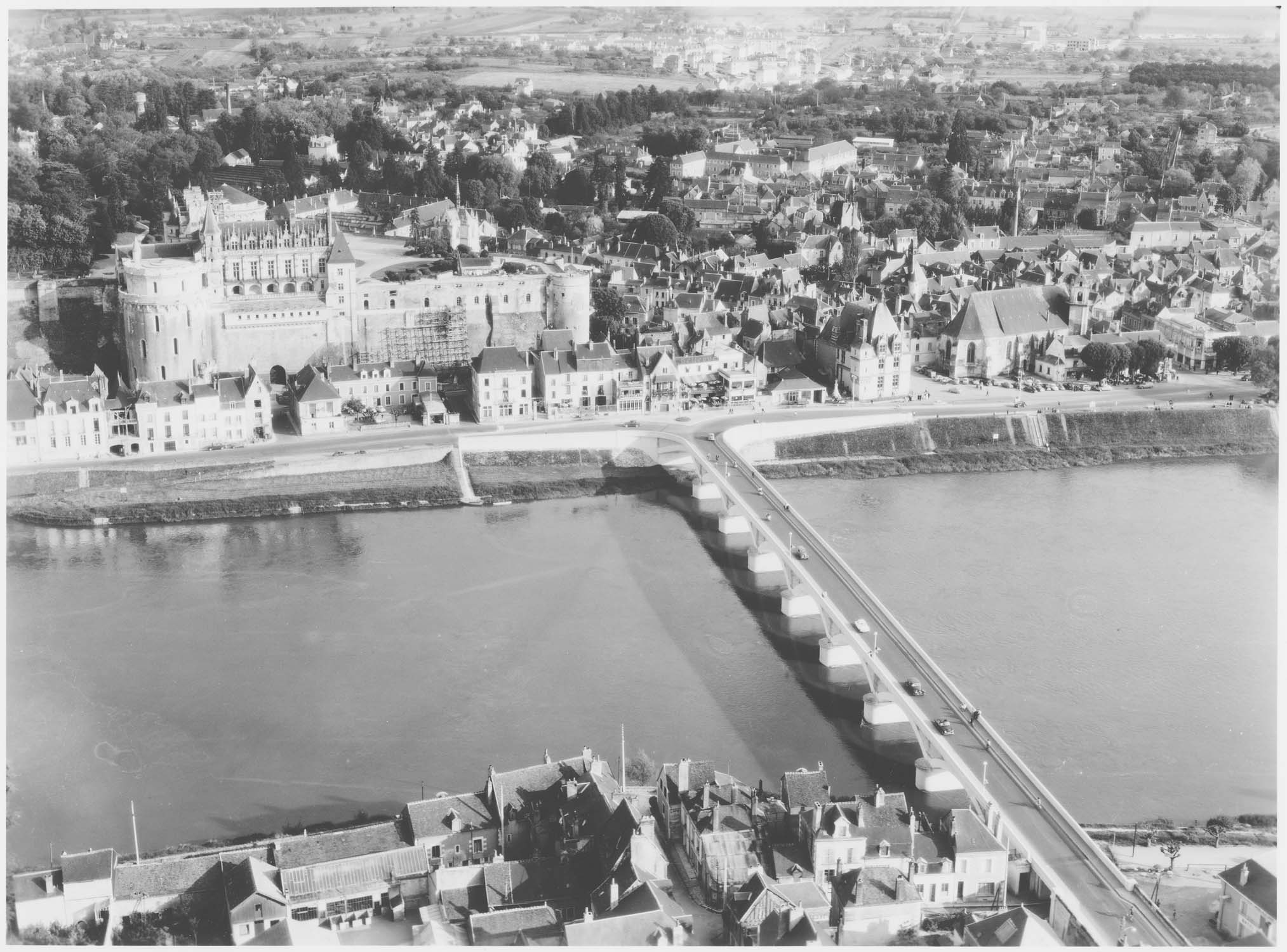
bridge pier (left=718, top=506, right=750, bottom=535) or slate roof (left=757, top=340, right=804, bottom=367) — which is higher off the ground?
slate roof (left=757, top=340, right=804, bottom=367)

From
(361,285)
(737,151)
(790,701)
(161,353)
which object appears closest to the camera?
(790,701)

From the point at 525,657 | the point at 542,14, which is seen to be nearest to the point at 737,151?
the point at 542,14

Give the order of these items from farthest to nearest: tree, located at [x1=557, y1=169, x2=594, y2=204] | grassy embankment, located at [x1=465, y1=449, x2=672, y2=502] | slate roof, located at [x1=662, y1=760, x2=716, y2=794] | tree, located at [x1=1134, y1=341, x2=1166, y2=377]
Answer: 1. tree, located at [x1=557, y1=169, x2=594, y2=204]
2. tree, located at [x1=1134, y1=341, x2=1166, y2=377]
3. grassy embankment, located at [x1=465, y1=449, x2=672, y2=502]
4. slate roof, located at [x1=662, y1=760, x2=716, y2=794]

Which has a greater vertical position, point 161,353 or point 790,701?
point 161,353

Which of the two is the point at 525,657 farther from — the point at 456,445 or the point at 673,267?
the point at 673,267

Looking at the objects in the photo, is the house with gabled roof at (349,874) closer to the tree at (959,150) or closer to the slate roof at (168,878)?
the slate roof at (168,878)

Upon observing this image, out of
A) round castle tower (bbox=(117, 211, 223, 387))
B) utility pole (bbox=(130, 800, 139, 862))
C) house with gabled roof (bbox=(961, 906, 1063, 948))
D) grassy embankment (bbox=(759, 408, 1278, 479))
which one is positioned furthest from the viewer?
round castle tower (bbox=(117, 211, 223, 387))

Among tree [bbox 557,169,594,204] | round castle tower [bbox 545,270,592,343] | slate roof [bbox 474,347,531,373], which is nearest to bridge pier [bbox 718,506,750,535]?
slate roof [bbox 474,347,531,373]

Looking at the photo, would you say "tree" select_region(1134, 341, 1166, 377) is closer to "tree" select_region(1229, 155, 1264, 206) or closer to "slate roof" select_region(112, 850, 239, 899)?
"tree" select_region(1229, 155, 1264, 206)
